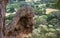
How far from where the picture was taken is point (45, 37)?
11.2 ft

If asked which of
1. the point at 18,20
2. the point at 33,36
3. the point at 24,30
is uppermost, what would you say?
the point at 18,20

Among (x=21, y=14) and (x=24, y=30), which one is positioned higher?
(x=21, y=14)

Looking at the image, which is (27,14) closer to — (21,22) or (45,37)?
(21,22)

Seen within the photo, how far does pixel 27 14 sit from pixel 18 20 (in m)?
0.14

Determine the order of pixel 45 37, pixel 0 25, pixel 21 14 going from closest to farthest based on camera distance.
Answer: pixel 0 25, pixel 21 14, pixel 45 37

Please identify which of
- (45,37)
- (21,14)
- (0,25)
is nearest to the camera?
(0,25)

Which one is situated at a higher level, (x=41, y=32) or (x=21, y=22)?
(x=21, y=22)

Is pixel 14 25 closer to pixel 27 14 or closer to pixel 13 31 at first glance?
pixel 13 31

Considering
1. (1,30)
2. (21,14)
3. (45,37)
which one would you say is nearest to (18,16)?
(21,14)

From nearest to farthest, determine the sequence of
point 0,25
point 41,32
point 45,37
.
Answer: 1. point 0,25
2. point 45,37
3. point 41,32

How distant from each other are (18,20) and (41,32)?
197 centimetres

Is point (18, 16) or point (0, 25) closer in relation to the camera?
point (0, 25)

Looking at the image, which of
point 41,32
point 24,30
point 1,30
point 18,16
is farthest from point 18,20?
point 41,32

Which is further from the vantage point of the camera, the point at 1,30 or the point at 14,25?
the point at 14,25
